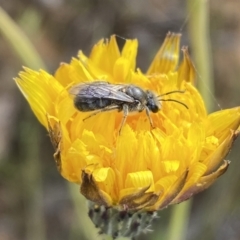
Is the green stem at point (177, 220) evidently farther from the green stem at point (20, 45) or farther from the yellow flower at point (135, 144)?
the green stem at point (20, 45)

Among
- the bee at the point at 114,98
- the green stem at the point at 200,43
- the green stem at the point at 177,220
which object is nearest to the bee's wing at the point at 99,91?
the bee at the point at 114,98

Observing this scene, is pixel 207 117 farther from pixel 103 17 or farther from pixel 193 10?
pixel 103 17

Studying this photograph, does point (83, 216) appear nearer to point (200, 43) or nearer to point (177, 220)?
point (177, 220)

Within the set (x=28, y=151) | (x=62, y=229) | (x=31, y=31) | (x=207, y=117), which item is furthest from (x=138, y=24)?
(x=207, y=117)

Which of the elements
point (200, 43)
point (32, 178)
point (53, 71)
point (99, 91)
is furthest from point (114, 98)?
point (53, 71)

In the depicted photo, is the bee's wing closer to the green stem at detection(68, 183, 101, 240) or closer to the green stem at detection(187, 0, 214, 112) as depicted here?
the green stem at detection(187, 0, 214, 112)

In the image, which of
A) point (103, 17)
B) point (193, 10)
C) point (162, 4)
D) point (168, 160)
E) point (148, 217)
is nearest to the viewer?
point (168, 160)

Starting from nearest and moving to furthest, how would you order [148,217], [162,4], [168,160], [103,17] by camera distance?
[168,160]
[148,217]
[103,17]
[162,4]
